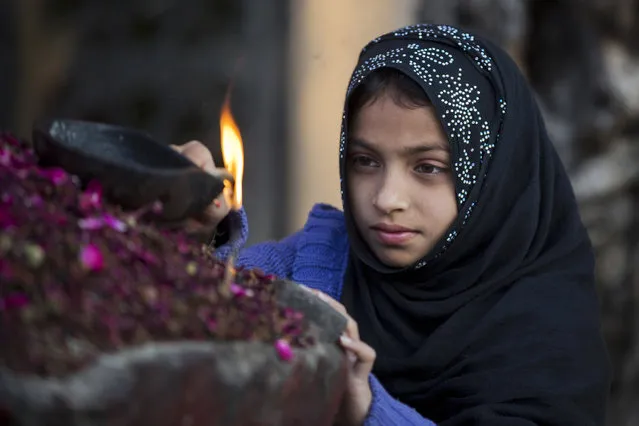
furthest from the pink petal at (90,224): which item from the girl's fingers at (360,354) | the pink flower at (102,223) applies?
the girl's fingers at (360,354)

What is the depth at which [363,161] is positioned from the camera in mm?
2438

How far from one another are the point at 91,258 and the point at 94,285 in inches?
1.3

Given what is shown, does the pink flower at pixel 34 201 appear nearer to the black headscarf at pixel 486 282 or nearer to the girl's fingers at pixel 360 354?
the girl's fingers at pixel 360 354

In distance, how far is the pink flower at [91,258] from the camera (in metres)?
1.24

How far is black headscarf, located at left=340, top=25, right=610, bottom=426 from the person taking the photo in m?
2.36

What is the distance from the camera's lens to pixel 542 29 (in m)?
5.50

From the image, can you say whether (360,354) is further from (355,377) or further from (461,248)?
(461,248)

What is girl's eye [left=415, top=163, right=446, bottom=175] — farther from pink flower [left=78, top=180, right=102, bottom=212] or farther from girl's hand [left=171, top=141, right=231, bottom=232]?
pink flower [left=78, top=180, right=102, bottom=212]

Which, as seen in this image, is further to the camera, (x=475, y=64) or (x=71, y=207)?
(x=475, y=64)

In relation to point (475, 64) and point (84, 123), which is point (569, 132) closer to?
point (475, 64)

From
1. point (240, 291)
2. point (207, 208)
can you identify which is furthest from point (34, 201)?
point (207, 208)

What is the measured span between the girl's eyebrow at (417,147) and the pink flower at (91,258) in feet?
3.78

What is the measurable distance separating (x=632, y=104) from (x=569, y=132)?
318 mm

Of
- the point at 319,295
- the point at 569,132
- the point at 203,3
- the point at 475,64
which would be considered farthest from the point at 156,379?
the point at 569,132
